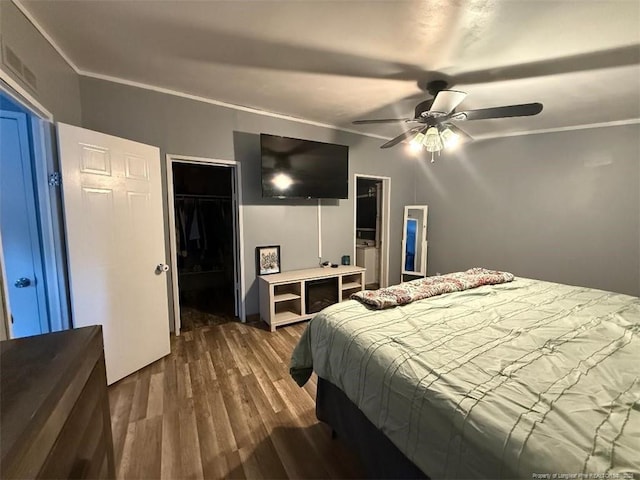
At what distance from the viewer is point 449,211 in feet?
14.6

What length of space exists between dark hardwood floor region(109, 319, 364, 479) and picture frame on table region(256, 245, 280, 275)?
3.37 feet

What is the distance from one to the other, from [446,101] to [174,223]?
2.81 m

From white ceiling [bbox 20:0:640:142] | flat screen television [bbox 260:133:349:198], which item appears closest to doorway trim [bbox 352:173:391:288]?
flat screen television [bbox 260:133:349:198]

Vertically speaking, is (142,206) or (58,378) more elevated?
(142,206)

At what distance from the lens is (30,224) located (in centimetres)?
178

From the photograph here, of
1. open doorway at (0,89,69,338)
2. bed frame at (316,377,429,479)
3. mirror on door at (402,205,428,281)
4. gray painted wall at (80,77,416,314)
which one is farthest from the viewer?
mirror on door at (402,205,428,281)

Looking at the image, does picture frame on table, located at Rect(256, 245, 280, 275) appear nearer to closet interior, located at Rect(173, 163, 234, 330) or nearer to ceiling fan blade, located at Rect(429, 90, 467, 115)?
closet interior, located at Rect(173, 163, 234, 330)

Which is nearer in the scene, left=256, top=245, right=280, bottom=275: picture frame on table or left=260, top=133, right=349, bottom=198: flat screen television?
left=260, top=133, right=349, bottom=198: flat screen television

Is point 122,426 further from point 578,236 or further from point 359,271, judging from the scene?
point 578,236

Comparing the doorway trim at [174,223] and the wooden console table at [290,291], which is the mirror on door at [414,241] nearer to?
the wooden console table at [290,291]

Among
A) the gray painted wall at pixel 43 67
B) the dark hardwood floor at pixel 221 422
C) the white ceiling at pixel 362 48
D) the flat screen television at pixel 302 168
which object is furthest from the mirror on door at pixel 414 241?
the gray painted wall at pixel 43 67

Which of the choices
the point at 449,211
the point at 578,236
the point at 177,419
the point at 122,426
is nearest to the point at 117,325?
the point at 122,426

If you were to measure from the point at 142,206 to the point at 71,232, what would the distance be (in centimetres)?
53

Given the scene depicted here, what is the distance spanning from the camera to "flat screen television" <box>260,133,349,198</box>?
3.16m
